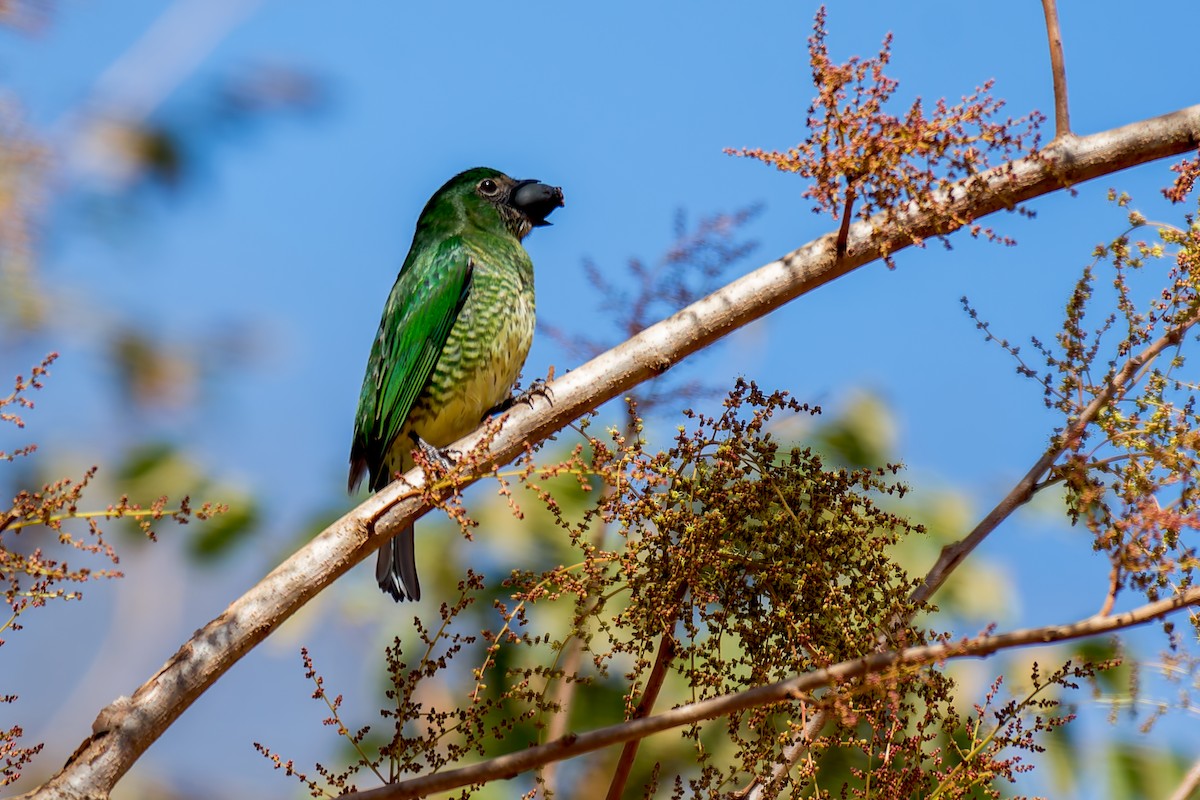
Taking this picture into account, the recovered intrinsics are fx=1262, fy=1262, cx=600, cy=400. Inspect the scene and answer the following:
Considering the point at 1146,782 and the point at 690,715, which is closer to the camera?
the point at 690,715

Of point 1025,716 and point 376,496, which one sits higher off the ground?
point 376,496

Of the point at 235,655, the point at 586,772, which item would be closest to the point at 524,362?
the point at 586,772

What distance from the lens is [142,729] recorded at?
198 cm

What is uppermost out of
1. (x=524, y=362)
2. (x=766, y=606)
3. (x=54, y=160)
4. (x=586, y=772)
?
(x=524, y=362)

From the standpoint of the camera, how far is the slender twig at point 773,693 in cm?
139

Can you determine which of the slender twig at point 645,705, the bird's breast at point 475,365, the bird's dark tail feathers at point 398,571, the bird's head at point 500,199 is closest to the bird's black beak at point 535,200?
the bird's head at point 500,199

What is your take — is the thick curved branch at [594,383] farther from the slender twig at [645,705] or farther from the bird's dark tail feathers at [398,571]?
the bird's dark tail feathers at [398,571]

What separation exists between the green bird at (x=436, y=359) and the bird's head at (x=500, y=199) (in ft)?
1.12

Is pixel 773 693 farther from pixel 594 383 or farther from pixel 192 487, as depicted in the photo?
pixel 192 487

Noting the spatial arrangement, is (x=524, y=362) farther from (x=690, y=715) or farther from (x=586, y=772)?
(x=690, y=715)

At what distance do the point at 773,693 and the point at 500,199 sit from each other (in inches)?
130

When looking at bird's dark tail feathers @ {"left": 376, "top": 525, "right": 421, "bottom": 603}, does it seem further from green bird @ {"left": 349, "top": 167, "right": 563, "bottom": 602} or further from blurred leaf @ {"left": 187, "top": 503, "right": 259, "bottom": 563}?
blurred leaf @ {"left": 187, "top": 503, "right": 259, "bottom": 563}

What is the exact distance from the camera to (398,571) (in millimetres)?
3729

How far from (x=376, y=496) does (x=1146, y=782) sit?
4127 millimetres
